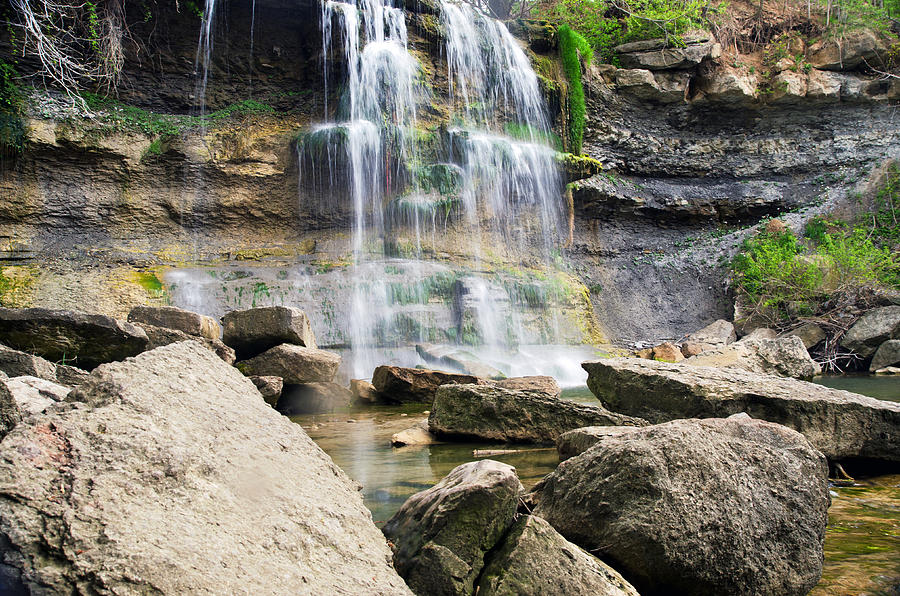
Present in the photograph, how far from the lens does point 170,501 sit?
5.02 feet

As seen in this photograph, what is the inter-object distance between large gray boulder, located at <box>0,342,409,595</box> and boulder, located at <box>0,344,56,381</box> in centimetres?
185

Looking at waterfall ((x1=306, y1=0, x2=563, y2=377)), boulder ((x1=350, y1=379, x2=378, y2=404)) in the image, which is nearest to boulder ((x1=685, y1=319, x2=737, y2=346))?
waterfall ((x1=306, y1=0, x2=563, y2=377))

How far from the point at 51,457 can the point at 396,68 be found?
14.7 m

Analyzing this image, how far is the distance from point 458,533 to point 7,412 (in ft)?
4.73

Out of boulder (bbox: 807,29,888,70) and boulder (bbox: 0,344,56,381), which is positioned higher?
boulder (bbox: 807,29,888,70)

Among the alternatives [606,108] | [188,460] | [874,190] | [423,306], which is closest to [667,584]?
[188,460]

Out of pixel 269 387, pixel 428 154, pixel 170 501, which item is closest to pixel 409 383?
pixel 269 387

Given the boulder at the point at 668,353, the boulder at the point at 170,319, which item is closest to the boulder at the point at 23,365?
the boulder at the point at 170,319

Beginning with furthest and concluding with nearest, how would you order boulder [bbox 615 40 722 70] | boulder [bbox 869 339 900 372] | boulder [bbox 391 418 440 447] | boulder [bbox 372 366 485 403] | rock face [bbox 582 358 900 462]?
boulder [bbox 615 40 722 70]
boulder [bbox 869 339 900 372]
boulder [bbox 372 366 485 403]
boulder [bbox 391 418 440 447]
rock face [bbox 582 358 900 462]

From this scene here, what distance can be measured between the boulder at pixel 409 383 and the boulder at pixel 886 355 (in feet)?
30.7

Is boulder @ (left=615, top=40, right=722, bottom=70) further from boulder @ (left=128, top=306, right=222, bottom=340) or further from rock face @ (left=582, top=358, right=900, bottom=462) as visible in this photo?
boulder @ (left=128, top=306, right=222, bottom=340)

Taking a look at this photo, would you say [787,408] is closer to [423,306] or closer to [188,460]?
[188,460]

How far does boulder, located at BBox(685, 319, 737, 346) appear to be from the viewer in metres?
14.4

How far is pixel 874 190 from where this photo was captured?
57.7ft
